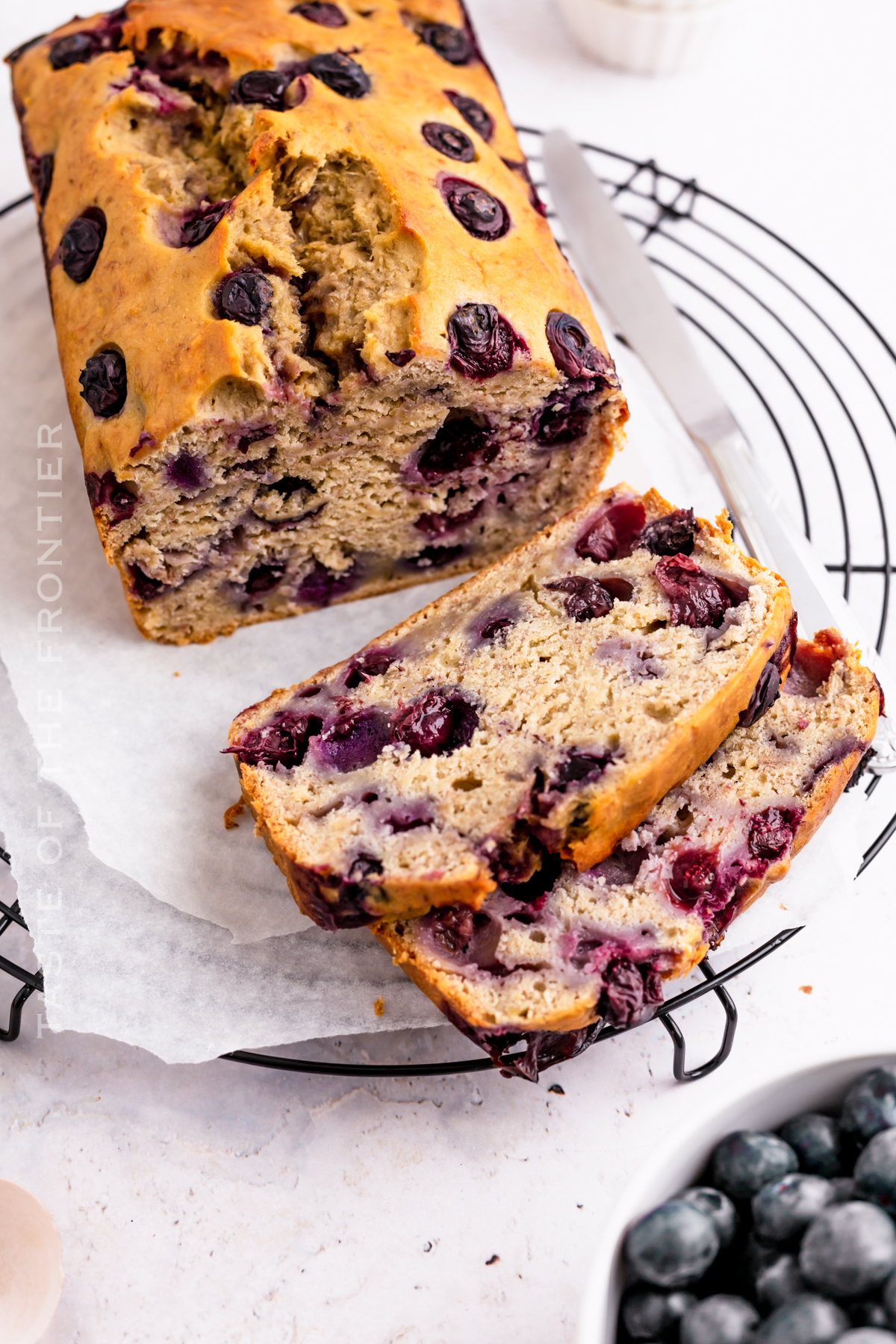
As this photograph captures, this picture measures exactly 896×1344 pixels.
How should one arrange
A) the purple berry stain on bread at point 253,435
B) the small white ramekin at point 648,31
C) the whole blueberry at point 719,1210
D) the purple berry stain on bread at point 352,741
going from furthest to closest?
1. the small white ramekin at point 648,31
2. the purple berry stain on bread at point 253,435
3. the purple berry stain on bread at point 352,741
4. the whole blueberry at point 719,1210

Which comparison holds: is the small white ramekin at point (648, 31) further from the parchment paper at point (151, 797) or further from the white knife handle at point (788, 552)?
the white knife handle at point (788, 552)

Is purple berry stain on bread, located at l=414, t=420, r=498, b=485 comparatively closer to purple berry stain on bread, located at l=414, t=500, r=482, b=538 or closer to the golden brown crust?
purple berry stain on bread, located at l=414, t=500, r=482, b=538

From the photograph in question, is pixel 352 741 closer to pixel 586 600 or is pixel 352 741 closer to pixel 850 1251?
pixel 586 600

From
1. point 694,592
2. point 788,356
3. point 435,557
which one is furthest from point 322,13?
point 694,592

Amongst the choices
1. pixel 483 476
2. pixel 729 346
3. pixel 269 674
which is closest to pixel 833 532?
pixel 729 346

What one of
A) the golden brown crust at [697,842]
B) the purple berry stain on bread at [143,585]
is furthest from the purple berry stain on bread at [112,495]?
the golden brown crust at [697,842]

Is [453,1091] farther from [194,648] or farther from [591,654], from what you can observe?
[194,648]
